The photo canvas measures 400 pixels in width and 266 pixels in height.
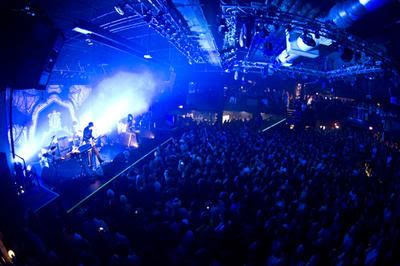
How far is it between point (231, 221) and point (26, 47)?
4.50 metres

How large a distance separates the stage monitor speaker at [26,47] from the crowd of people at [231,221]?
2.55 m

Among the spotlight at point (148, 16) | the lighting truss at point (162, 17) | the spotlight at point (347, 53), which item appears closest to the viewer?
the lighting truss at point (162, 17)

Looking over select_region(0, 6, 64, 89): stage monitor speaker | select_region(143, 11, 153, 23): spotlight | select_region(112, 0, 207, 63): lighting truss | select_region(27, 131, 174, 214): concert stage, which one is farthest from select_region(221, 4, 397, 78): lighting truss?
select_region(27, 131, 174, 214): concert stage

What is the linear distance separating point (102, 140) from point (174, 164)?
6.35m

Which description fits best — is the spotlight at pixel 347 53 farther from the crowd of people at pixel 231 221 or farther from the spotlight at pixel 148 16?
the spotlight at pixel 148 16

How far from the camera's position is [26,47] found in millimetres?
Answer: 4320

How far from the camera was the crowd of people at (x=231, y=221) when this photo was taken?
137 inches

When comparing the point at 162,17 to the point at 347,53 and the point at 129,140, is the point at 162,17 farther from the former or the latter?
the point at 129,140

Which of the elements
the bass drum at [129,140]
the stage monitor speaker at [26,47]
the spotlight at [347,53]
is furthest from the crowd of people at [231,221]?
the bass drum at [129,140]

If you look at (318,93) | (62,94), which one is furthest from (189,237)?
(318,93)

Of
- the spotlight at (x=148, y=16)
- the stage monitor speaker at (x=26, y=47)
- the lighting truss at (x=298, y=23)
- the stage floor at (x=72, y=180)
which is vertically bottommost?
the stage floor at (x=72, y=180)

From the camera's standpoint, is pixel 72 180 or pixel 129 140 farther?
pixel 129 140

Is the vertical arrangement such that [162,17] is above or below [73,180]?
above

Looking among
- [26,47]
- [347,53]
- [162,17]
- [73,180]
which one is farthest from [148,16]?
[347,53]
